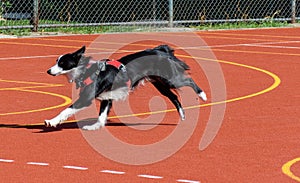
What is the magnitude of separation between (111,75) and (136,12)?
55.0 feet

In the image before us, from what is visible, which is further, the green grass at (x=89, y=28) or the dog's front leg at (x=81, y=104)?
→ the green grass at (x=89, y=28)

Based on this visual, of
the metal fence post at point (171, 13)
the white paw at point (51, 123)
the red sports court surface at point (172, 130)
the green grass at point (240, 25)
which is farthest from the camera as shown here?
the green grass at point (240, 25)

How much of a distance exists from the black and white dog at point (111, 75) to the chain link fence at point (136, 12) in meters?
13.0

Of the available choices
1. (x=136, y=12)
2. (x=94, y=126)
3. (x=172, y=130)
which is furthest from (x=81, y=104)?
(x=136, y=12)

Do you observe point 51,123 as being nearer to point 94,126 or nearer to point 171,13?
point 94,126

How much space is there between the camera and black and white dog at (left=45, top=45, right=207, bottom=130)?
10.2m

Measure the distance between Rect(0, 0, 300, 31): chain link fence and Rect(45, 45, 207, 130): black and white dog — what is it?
13021mm

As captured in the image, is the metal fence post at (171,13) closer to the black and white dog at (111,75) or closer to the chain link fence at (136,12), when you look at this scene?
the chain link fence at (136,12)

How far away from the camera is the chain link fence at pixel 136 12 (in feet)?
82.4

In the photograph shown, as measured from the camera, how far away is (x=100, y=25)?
25.1m

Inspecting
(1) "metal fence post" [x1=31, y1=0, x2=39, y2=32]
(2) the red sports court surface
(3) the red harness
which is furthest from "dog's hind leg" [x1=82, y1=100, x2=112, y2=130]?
(1) "metal fence post" [x1=31, y1=0, x2=39, y2=32]

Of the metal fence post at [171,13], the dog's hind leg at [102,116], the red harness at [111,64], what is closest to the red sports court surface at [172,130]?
the dog's hind leg at [102,116]

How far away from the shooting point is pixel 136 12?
27031 millimetres

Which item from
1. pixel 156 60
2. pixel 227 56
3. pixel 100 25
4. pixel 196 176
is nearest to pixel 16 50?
pixel 227 56
